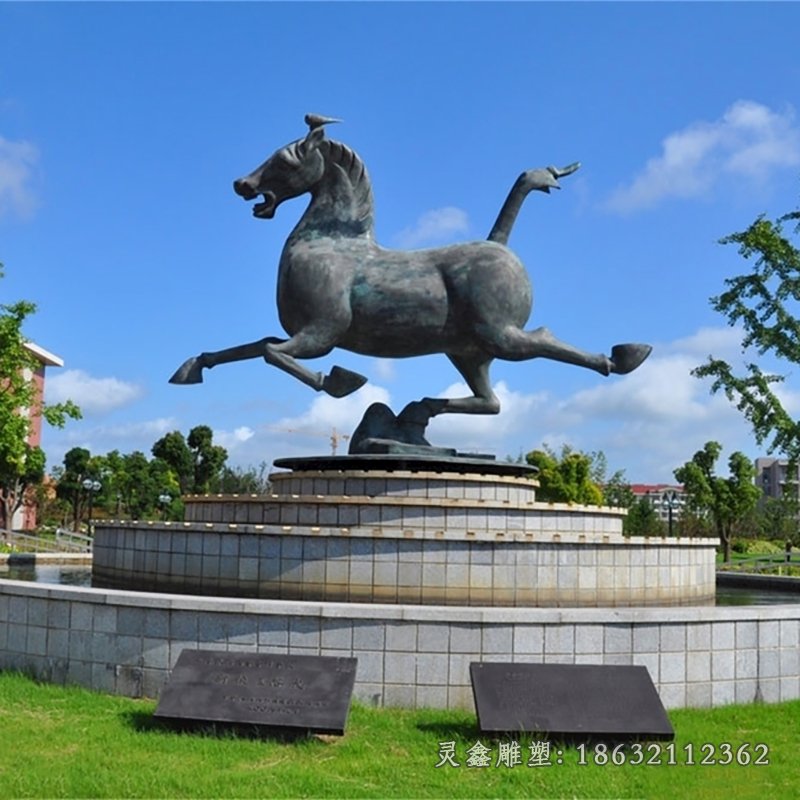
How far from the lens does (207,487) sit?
4838cm

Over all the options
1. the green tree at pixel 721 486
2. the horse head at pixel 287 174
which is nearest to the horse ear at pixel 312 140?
the horse head at pixel 287 174

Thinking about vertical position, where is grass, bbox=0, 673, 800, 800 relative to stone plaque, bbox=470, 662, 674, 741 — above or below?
below

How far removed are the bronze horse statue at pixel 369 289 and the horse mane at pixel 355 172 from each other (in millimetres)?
13

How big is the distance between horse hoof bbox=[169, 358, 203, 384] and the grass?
571 centimetres

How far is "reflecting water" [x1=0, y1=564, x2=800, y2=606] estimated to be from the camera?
1102cm

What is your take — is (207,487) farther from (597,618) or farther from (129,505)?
(597,618)

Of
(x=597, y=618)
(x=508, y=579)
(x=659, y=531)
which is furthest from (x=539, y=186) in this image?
(x=659, y=531)

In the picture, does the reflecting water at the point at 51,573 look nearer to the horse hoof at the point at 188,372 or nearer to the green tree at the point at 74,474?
the horse hoof at the point at 188,372

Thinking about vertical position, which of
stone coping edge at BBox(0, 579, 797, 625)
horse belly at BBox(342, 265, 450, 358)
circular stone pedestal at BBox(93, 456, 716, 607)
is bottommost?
stone coping edge at BBox(0, 579, 797, 625)

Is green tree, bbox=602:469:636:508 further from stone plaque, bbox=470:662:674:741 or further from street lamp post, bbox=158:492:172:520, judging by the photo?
stone plaque, bbox=470:662:674:741

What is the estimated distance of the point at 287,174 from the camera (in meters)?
11.9

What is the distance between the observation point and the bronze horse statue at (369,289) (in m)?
11.5

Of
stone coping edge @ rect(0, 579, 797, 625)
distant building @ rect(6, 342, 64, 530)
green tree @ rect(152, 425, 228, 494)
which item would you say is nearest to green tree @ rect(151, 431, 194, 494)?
green tree @ rect(152, 425, 228, 494)

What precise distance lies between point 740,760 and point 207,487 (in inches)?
1730
